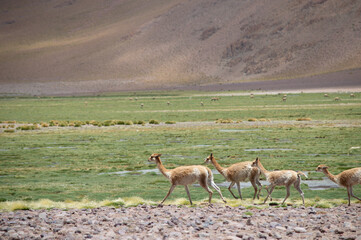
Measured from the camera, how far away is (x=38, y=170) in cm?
1981

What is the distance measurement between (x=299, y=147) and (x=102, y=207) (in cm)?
1460

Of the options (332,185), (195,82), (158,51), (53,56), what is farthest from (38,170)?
(53,56)

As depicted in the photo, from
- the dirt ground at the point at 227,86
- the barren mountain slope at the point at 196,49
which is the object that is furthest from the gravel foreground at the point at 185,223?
the barren mountain slope at the point at 196,49

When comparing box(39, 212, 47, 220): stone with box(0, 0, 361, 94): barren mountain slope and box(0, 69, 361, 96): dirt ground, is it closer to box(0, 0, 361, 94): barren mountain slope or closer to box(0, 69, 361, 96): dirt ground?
box(0, 69, 361, 96): dirt ground

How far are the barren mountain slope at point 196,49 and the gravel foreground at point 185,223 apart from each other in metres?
114

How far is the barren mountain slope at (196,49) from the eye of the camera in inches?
5212

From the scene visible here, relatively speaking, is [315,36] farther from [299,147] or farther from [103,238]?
[103,238]

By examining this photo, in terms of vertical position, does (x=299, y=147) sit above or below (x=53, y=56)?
below

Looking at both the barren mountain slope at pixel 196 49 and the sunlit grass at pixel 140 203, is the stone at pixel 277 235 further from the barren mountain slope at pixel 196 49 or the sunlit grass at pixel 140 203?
the barren mountain slope at pixel 196 49

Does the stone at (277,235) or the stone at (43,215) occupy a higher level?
the stone at (43,215)

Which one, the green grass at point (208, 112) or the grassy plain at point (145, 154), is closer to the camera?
the grassy plain at point (145, 154)

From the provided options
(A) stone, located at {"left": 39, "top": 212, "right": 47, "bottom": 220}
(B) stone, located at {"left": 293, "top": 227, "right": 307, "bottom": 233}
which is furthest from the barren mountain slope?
(A) stone, located at {"left": 39, "top": 212, "right": 47, "bottom": 220}

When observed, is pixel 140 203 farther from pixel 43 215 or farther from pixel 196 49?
pixel 196 49

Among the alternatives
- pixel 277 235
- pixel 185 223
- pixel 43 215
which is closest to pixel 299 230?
pixel 277 235
